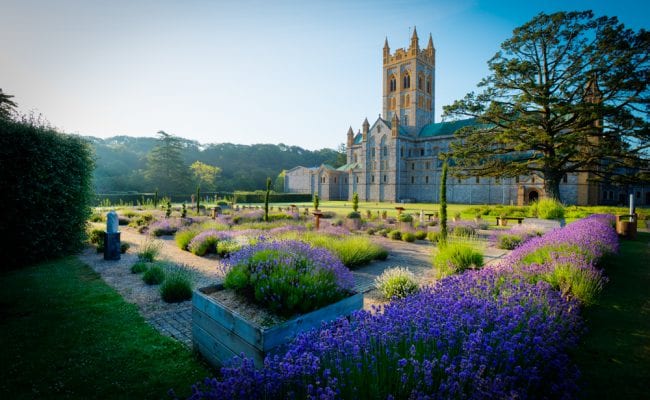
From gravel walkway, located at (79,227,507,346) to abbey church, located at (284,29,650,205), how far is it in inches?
1689

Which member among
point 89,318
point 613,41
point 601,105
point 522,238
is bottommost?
point 89,318

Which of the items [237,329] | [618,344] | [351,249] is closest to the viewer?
[237,329]

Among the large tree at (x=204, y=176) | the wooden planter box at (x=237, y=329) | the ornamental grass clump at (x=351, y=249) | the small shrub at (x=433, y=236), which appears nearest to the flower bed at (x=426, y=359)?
the wooden planter box at (x=237, y=329)

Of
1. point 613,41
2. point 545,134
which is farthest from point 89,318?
point 613,41

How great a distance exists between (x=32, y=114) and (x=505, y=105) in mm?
26659

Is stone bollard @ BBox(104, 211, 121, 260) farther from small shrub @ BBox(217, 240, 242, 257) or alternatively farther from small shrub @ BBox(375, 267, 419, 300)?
small shrub @ BBox(375, 267, 419, 300)

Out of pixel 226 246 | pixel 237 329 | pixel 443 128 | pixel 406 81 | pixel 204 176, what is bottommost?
pixel 226 246

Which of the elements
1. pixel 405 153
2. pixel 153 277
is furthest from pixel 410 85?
pixel 153 277

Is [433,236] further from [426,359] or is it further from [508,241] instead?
[426,359]

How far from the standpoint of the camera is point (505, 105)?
23.1m

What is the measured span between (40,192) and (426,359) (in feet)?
35.8

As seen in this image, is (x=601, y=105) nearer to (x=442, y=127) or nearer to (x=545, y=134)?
(x=545, y=134)

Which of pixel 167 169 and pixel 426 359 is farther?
pixel 167 169

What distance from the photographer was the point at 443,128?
55.2 meters
